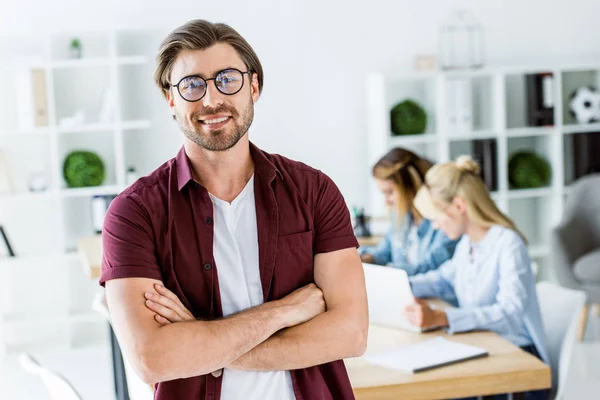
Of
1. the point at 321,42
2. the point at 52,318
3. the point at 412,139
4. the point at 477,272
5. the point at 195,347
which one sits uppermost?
the point at 321,42

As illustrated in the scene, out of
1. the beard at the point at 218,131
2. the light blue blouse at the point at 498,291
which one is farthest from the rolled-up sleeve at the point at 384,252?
the beard at the point at 218,131

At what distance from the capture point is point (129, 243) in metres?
1.82

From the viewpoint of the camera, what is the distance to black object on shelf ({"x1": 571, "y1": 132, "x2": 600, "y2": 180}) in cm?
632

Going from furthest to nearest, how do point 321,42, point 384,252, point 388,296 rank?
point 321,42 → point 384,252 → point 388,296

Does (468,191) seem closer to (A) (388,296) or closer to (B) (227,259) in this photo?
(A) (388,296)

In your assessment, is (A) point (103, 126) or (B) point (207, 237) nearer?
(B) point (207, 237)

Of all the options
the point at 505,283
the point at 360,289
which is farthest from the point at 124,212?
the point at 505,283

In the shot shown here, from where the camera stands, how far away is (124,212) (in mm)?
1850

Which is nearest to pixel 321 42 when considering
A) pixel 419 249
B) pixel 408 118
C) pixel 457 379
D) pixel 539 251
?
pixel 408 118

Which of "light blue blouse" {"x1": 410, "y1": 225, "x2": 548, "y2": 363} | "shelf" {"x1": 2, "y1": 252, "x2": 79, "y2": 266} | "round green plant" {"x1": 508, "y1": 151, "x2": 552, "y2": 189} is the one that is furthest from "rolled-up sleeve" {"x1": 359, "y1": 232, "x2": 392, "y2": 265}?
"shelf" {"x1": 2, "y1": 252, "x2": 79, "y2": 266}

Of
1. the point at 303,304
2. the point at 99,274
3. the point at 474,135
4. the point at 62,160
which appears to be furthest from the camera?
the point at 474,135

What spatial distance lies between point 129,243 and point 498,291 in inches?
67.7

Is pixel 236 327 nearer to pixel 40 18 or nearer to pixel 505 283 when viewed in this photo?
pixel 505 283

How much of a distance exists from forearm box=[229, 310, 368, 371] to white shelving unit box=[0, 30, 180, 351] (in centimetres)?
408
